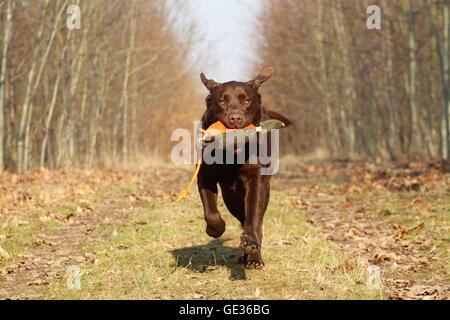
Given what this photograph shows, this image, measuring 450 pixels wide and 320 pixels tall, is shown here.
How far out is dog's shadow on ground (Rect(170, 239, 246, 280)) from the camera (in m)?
6.95

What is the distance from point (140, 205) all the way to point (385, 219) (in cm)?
461

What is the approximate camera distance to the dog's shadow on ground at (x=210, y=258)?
695cm

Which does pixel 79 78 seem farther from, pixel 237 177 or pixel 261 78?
pixel 237 177

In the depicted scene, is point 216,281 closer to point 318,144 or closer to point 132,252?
point 132,252

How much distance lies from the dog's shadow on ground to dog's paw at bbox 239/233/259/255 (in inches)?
10.2

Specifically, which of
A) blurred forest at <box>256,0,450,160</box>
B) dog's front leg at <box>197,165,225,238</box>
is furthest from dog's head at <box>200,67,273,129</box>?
blurred forest at <box>256,0,450,160</box>

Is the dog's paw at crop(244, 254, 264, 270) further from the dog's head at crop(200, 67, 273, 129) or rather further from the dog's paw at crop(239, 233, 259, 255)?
the dog's head at crop(200, 67, 273, 129)

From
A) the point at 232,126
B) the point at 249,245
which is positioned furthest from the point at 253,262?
the point at 232,126

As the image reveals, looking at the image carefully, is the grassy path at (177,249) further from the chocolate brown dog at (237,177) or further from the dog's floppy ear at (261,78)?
the dog's floppy ear at (261,78)

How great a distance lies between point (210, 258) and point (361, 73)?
75.4 feet

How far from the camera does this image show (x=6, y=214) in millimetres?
10266

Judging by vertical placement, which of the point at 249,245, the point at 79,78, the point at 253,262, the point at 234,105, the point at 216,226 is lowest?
the point at 253,262

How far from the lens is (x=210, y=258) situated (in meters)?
7.70

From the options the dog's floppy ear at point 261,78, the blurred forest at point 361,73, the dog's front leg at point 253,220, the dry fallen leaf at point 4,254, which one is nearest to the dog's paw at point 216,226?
the dog's front leg at point 253,220
